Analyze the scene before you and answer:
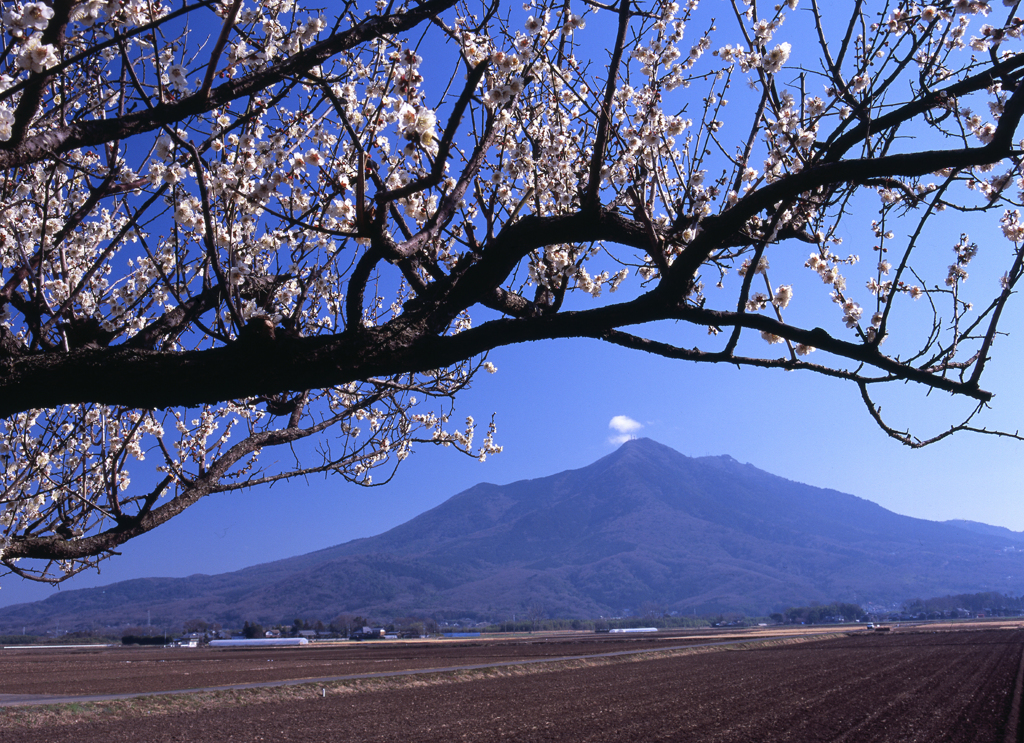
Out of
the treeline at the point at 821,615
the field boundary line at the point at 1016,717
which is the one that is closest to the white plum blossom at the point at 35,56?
the field boundary line at the point at 1016,717

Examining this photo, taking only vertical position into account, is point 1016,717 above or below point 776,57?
below

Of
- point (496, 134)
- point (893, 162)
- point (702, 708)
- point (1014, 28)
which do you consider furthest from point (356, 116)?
point (702, 708)

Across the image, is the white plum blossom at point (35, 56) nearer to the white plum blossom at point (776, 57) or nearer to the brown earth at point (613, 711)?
the white plum blossom at point (776, 57)

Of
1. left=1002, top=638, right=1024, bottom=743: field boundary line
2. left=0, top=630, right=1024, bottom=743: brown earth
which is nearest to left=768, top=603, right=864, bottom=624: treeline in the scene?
left=0, top=630, right=1024, bottom=743: brown earth

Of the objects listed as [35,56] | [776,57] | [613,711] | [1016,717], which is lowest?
[1016,717]

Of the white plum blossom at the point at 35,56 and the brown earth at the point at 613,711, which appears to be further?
the brown earth at the point at 613,711

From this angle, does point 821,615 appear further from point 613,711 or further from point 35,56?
point 35,56

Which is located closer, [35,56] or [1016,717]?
[35,56]

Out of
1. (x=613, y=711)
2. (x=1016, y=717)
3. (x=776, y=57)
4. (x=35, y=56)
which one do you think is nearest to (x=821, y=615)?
(x=1016, y=717)

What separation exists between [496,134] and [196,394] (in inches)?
116

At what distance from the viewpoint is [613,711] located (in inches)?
782

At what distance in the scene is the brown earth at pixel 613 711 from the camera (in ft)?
51.6

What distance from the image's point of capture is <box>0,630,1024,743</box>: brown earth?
15.7 m

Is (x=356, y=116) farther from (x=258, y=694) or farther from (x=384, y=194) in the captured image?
(x=258, y=694)
